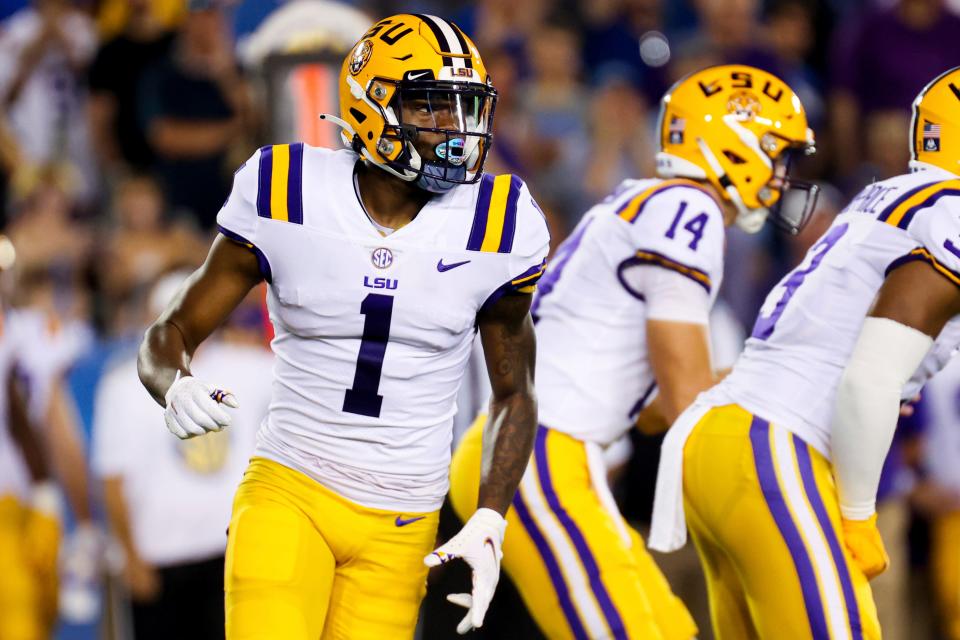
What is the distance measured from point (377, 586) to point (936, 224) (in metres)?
1.60

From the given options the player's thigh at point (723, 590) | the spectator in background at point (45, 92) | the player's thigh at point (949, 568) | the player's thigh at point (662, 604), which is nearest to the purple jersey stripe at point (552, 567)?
the player's thigh at point (662, 604)

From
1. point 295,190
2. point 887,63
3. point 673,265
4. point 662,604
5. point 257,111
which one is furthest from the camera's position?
point 257,111

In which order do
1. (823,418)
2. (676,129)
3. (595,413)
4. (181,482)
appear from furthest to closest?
(181,482) → (676,129) → (595,413) → (823,418)

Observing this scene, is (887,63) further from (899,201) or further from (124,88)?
(899,201)

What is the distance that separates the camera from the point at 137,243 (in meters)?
8.20

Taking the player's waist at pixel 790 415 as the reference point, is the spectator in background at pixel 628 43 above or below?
above

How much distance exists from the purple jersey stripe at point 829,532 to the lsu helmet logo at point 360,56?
146cm

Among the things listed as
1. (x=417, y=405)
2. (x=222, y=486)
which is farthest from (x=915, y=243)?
(x=222, y=486)

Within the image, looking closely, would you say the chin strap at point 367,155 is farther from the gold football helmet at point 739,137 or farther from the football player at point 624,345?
the gold football helmet at point 739,137

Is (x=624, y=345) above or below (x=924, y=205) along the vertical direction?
below

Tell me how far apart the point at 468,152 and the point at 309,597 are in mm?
1089

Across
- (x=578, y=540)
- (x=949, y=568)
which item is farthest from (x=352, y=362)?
(x=949, y=568)

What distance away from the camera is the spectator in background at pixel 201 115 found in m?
8.41

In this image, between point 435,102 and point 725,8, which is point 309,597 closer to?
point 435,102
